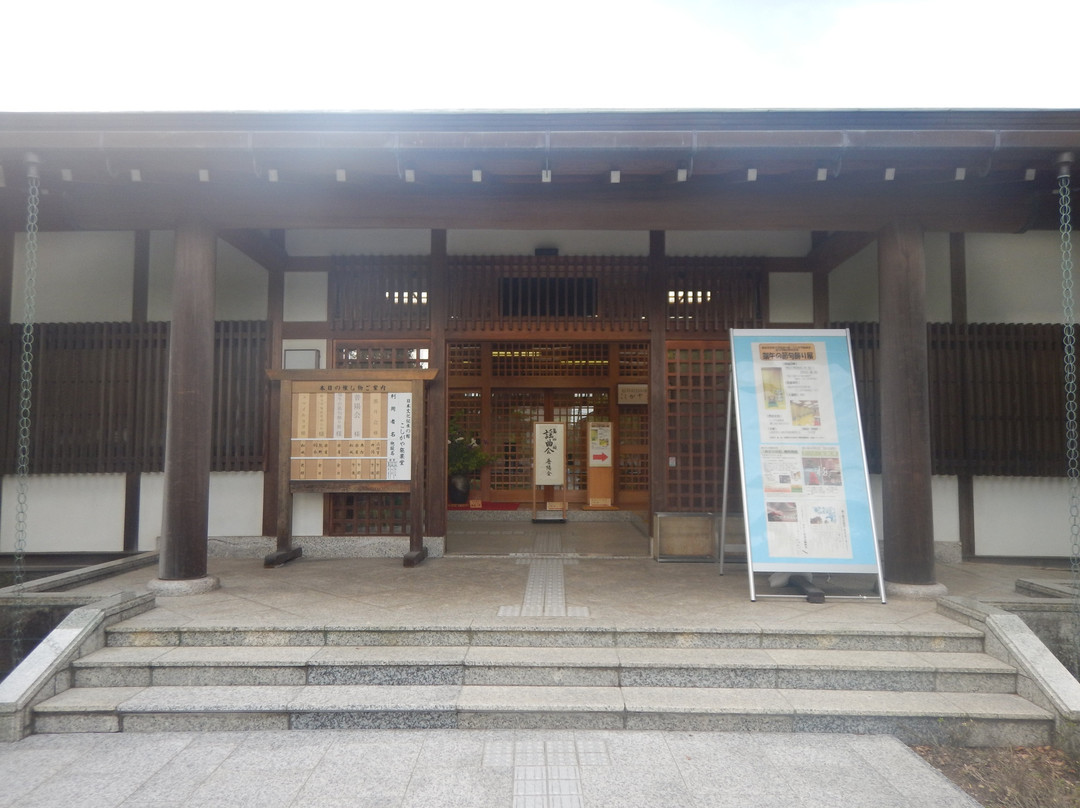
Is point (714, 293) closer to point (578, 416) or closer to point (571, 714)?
point (571, 714)

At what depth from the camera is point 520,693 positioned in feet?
12.3

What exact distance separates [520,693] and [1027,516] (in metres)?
6.05

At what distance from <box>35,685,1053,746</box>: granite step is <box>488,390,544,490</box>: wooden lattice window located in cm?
818

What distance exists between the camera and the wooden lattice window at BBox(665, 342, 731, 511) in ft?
22.4

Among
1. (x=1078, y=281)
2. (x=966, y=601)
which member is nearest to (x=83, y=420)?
(x=966, y=601)

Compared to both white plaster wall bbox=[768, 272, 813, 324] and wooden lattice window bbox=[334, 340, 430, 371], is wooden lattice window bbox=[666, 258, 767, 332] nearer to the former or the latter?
white plaster wall bbox=[768, 272, 813, 324]

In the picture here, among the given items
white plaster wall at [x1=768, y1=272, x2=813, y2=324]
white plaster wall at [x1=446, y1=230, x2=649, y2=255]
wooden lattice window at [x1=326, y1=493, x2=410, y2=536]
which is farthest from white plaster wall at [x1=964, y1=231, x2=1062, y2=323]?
wooden lattice window at [x1=326, y1=493, x2=410, y2=536]

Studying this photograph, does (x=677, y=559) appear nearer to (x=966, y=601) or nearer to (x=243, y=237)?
(x=966, y=601)

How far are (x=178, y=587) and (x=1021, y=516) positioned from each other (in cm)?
819

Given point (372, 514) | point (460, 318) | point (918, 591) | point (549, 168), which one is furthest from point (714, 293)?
point (372, 514)

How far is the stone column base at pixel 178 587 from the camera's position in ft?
16.4

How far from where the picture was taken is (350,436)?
6.48 metres

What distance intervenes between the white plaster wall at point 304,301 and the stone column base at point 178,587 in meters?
3.07

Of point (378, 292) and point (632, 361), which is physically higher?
point (378, 292)
